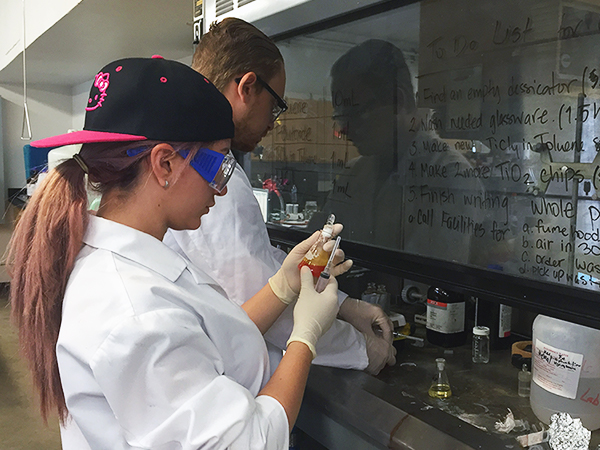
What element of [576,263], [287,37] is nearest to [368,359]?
[576,263]

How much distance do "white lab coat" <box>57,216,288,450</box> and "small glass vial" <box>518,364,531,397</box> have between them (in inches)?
25.6

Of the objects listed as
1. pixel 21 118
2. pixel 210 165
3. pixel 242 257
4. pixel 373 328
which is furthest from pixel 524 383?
pixel 21 118

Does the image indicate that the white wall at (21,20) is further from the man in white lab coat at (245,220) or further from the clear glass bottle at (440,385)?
the clear glass bottle at (440,385)

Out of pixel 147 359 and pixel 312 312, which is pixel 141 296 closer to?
pixel 147 359

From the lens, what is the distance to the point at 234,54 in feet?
3.96

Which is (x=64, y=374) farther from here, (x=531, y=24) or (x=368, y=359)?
(x=531, y=24)

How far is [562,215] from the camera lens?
973mm

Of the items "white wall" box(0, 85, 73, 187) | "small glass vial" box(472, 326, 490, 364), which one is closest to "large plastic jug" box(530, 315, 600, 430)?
"small glass vial" box(472, 326, 490, 364)

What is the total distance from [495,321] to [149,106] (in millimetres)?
1069

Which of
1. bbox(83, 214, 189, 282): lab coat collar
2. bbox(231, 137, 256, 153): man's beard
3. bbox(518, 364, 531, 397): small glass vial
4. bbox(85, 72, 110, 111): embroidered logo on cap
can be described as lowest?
bbox(518, 364, 531, 397): small glass vial

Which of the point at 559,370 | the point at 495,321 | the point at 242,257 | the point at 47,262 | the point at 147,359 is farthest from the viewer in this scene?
the point at 495,321

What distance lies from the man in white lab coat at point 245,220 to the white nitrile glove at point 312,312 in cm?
20

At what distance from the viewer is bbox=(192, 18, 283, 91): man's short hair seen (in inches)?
47.6

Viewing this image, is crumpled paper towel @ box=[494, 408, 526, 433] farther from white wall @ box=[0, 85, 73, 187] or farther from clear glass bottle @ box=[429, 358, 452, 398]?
white wall @ box=[0, 85, 73, 187]
